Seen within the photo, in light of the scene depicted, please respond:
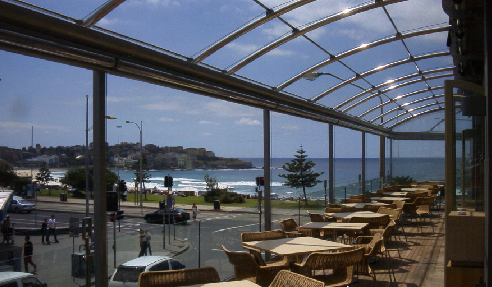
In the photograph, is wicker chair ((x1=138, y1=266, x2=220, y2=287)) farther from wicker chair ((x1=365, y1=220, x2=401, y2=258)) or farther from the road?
wicker chair ((x1=365, y1=220, x2=401, y2=258))

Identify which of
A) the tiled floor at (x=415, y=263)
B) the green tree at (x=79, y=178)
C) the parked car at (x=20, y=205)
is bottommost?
Result: the tiled floor at (x=415, y=263)

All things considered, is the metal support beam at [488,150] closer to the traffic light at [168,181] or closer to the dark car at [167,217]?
the dark car at [167,217]

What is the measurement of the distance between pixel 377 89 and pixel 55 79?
32.1 feet

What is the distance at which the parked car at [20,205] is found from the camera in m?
6.36

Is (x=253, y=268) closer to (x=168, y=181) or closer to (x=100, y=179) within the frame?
(x=100, y=179)

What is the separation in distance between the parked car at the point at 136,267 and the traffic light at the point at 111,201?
0.78 metres

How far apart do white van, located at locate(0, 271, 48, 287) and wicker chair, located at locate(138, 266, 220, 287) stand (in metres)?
1.32

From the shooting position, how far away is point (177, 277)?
13.8ft

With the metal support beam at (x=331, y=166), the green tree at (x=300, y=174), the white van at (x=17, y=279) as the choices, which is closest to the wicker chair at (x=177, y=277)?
the white van at (x=17, y=279)

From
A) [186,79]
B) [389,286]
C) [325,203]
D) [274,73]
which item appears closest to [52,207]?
[186,79]

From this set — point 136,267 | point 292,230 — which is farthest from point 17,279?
point 292,230

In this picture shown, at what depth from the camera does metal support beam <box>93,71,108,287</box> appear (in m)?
5.21

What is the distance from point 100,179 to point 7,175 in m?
1.51

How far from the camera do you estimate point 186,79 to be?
6.32 meters
